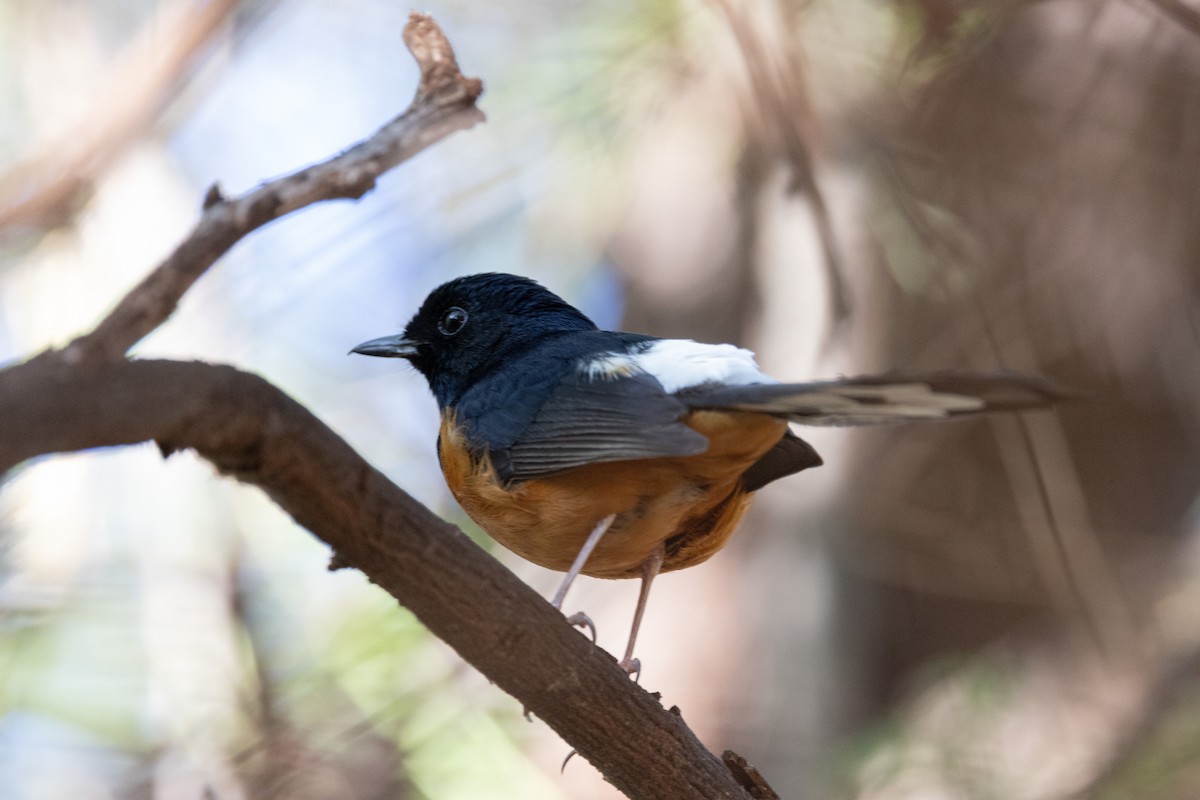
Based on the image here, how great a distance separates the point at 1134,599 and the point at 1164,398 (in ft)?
4.65

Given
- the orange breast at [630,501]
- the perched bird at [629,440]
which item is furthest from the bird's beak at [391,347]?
the orange breast at [630,501]

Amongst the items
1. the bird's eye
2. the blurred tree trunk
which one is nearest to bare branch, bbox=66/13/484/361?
the bird's eye

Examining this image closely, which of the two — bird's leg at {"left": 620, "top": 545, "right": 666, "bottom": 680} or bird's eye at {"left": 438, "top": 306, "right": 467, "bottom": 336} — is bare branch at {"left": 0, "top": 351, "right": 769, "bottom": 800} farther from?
bird's eye at {"left": 438, "top": 306, "right": 467, "bottom": 336}

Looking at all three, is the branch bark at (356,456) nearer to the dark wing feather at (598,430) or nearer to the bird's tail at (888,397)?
the dark wing feather at (598,430)

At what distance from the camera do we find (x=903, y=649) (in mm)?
6691

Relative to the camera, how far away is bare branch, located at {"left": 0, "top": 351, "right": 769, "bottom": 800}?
1454mm

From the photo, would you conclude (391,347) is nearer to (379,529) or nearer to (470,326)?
(470,326)

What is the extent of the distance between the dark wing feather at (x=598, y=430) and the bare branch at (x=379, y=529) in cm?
52

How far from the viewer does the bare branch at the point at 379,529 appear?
1.45m

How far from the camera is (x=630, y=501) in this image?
117 inches

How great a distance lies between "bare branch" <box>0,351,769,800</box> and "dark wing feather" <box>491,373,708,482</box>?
52 centimetres

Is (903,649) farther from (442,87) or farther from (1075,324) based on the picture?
(442,87)

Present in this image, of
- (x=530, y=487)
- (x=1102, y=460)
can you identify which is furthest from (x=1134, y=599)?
(x=530, y=487)

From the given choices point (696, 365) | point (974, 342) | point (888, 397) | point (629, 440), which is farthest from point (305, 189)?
point (974, 342)
